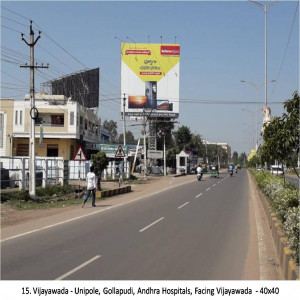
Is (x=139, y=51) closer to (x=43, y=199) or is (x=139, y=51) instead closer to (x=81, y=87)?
(x=81, y=87)

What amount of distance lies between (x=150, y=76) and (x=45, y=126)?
1780 centimetres

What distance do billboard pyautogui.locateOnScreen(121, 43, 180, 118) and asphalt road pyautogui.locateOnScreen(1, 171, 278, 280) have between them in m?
46.5

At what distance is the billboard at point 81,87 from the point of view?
57844 millimetres

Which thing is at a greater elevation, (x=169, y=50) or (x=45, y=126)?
(x=169, y=50)

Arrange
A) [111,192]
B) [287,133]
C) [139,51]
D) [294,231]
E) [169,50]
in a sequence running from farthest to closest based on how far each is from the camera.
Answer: [169,50] < [139,51] < [111,192] < [287,133] < [294,231]

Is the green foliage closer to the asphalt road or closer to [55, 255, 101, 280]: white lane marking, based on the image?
the asphalt road

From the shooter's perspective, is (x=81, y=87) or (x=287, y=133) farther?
(x=81, y=87)

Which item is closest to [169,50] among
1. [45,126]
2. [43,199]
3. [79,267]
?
[45,126]

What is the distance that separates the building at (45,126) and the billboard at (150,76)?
460 inches

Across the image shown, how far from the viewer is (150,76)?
199 feet

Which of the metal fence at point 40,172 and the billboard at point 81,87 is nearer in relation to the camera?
the metal fence at point 40,172

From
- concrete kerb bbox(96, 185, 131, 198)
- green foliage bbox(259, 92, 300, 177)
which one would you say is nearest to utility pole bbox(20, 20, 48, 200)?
concrete kerb bbox(96, 185, 131, 198)

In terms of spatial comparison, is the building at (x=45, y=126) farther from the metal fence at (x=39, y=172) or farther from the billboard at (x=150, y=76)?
the metal fence at (x=39, y=172)

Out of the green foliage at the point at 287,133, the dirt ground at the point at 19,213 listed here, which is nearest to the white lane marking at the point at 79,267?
the green foliage at the point at 287,133
